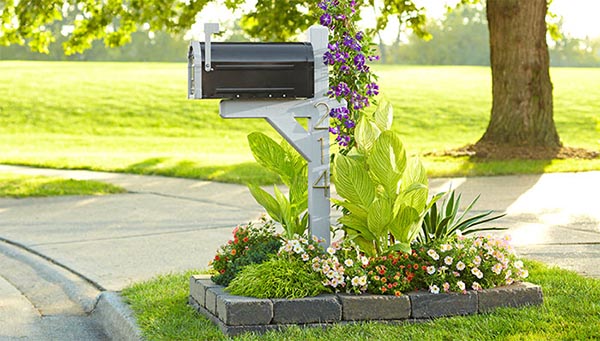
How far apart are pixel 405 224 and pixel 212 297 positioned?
46.8 inches

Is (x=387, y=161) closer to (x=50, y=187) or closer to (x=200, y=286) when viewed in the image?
(x=200, y=286)

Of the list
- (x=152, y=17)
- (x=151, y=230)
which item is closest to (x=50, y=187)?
(x=151, y=230)

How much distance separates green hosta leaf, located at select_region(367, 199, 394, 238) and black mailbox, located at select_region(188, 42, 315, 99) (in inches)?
30.7

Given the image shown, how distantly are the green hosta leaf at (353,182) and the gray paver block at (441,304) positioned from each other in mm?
615

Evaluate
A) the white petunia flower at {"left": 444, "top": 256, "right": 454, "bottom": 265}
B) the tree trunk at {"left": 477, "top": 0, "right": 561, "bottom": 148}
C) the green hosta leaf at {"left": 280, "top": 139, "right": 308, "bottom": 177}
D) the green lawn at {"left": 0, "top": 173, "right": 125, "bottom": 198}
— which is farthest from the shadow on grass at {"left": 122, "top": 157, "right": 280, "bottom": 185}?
the white petunia flower at {"left": 444, "top": 256, "right": 454, "bottom": 265}

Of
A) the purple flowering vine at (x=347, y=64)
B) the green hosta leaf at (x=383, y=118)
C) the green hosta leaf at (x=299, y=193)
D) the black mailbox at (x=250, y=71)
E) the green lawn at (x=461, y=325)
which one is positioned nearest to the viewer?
the green lawn at (x=461, y=325)

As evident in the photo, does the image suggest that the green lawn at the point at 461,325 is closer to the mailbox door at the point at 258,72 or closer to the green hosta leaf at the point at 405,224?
the green hosta leaf at the point at 405,224

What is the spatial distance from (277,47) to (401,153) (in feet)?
3.17

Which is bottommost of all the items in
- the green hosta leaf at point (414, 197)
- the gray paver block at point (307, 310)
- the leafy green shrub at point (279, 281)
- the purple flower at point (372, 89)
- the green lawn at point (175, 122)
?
the green lawn at point (175, 122)

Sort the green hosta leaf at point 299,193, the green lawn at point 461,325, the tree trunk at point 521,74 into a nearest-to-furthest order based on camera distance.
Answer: the green lawn at point 461,325, the green hosta leaf at point 299,193, the tree trunk at point 521,74

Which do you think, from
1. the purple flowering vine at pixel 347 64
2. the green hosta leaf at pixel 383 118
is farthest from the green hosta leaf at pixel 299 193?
the green hosta leaf at pixel 383 118

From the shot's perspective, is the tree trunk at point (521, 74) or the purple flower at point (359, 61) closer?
the purple flower at point (359, 61)

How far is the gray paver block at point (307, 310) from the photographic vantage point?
5.16 m

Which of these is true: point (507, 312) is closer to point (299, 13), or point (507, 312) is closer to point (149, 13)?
point (299, 13)
